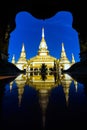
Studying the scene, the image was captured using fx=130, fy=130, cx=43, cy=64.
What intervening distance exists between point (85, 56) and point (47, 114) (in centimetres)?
954

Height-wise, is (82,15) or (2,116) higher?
(82,15)

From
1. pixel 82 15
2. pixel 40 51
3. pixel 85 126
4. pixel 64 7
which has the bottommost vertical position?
pixel 85 126

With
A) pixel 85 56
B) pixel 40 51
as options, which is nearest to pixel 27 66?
pixel 40 51

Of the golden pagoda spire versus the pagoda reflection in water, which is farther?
the golden pagoda spire

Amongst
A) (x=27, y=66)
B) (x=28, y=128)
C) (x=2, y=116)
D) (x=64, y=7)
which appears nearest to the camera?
(x=28, y=128)

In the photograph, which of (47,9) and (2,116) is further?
(47,9)

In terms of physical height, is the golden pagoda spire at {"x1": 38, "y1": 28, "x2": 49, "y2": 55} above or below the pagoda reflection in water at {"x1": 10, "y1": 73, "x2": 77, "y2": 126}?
above

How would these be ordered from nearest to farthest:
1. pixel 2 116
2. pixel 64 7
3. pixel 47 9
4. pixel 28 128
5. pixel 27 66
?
pixel 28 128 → pixel 2 116 → pixel 47 9 → pixel 64 7 → pixel 27 66

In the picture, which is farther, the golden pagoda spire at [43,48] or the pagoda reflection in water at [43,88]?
the golden pagoda spire at [43,48]

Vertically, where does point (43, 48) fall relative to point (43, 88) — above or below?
above

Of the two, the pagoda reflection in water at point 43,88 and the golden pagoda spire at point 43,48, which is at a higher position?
the golden pagoda spire at point 43,48

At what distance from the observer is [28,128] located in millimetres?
728

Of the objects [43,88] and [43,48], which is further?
[43,48]

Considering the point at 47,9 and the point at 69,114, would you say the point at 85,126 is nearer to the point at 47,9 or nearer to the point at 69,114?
the point at 69,114
